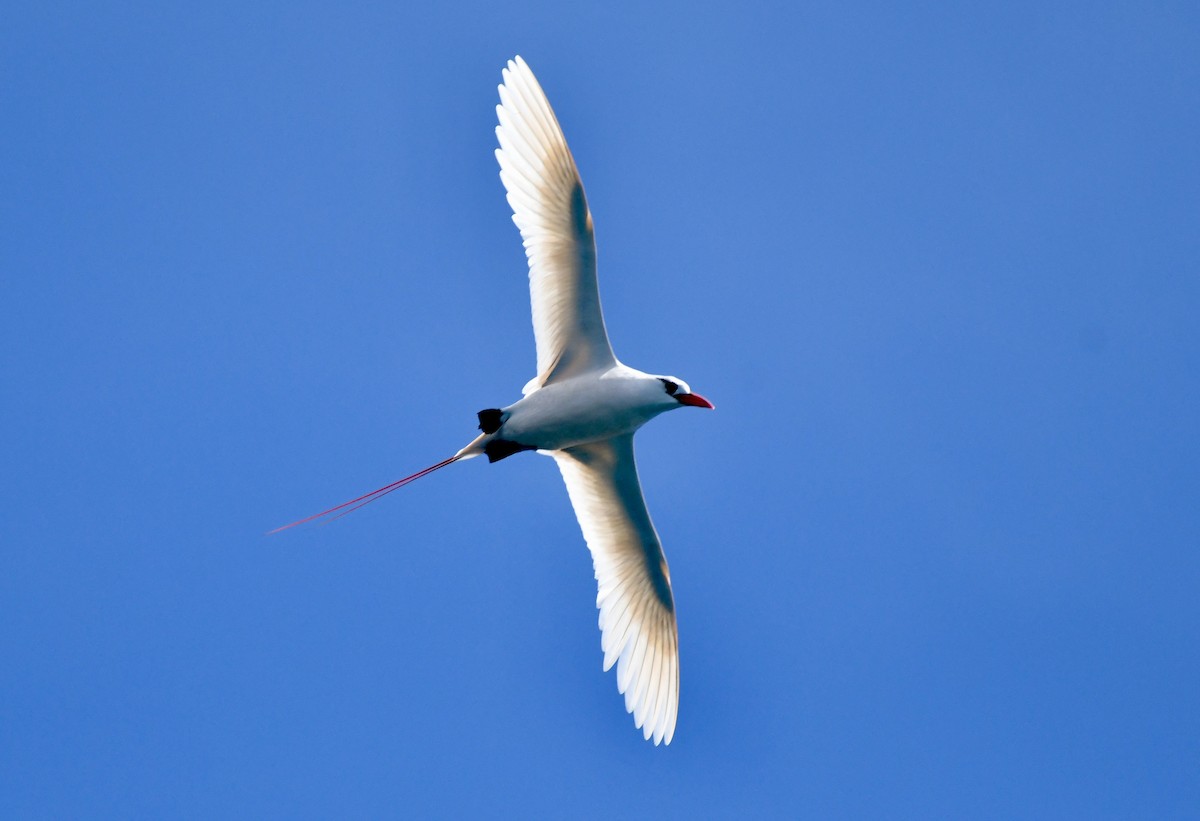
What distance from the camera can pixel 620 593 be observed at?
1473 cm

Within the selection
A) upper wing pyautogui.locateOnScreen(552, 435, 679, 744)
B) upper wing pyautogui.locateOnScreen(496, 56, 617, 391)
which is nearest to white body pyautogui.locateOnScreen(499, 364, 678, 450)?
upper wing pyautogui.locateOnScreen(552, 435, 679, 744)

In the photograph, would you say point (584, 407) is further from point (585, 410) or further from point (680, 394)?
point (680, 394)

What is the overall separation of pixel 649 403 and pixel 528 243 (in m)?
2.21

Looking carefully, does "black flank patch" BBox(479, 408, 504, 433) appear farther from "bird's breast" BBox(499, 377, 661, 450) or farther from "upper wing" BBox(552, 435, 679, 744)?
"upper wing" BBox(552, 435, 679, 744)

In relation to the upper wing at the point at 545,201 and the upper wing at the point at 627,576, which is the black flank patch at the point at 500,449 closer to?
the upper wing at the point at 627,576

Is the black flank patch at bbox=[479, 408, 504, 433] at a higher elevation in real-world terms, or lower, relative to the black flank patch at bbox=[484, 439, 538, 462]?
higher

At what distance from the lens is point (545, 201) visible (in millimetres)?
13086

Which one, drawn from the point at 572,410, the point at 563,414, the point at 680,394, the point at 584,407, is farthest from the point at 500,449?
the point at 680,394

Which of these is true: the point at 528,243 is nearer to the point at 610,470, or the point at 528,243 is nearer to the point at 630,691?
the point at 610,470

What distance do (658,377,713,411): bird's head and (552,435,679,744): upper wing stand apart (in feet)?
2.49

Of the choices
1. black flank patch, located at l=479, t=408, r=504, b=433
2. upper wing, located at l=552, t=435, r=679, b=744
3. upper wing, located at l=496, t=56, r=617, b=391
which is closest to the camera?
upper wing, located at l=496, t=56, r=617, b=391

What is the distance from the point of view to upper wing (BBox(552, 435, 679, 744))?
569 inches

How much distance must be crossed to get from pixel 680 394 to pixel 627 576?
7.68ft

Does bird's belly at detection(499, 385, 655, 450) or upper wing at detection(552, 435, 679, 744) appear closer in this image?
bird's belly at detection(499, 385, 655, 450)
